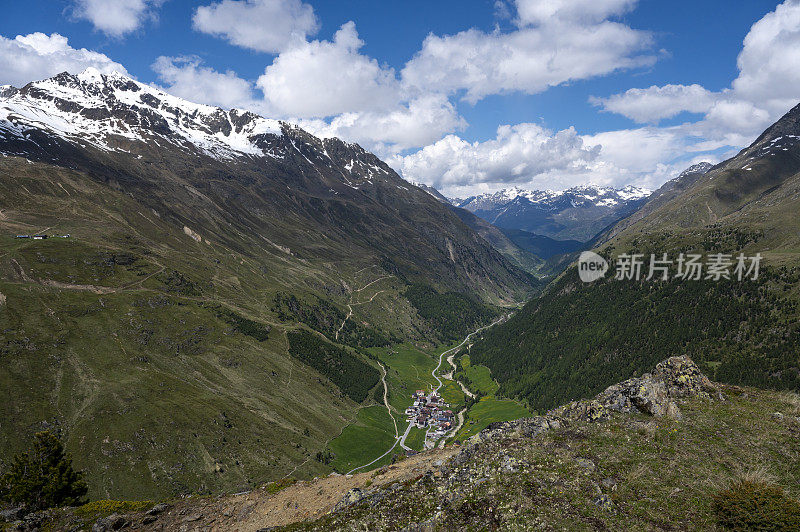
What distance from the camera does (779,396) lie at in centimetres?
3600

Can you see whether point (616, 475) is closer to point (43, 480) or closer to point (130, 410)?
point (43, 480)

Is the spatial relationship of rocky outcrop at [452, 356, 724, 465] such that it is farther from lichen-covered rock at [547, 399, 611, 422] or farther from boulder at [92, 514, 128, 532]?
boulder at [92, 514, 128, 532]

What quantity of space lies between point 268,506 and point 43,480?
33316mm

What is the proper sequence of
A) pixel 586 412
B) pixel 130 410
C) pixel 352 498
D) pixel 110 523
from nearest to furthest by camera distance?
pixel 352 498, pixel 110 523, pixel 586 412, pixel 130 410

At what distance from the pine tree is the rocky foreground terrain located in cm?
1462

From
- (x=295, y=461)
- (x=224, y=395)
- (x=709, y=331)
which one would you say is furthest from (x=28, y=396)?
(x=709, y=331)

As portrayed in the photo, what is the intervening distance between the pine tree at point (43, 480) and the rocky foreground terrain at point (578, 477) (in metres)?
14.6

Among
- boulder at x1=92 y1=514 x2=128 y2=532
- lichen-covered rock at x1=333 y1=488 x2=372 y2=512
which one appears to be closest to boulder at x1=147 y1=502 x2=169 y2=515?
boulder at x1=92 y1=514 x2=128 y2=532

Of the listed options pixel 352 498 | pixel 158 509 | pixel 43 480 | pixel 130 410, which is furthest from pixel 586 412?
pixel 130 410

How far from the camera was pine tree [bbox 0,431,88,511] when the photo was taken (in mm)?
45484

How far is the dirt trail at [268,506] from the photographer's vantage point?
3562cm

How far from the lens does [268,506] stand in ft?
127

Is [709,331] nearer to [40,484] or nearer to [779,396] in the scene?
[779,396]

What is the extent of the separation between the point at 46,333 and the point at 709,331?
32378 cm
